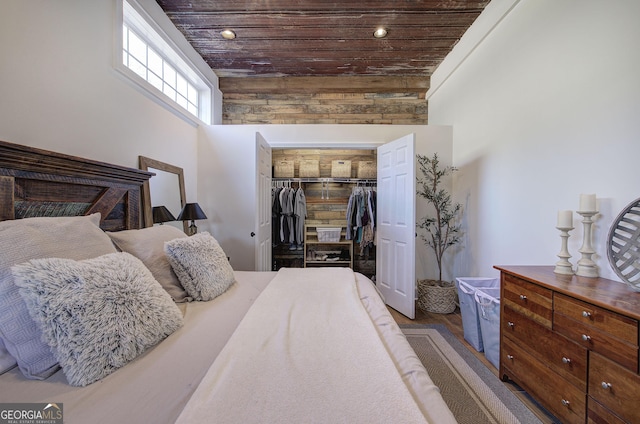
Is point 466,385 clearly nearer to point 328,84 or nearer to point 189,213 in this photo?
point 189,213

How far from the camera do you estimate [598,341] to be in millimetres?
1046

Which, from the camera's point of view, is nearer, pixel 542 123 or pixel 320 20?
pixel 542 123

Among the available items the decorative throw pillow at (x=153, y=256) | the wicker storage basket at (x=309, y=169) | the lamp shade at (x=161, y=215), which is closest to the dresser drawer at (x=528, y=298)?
the decorative throw pillow at (x=153, y=256)

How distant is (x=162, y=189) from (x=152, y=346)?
68.6 inches

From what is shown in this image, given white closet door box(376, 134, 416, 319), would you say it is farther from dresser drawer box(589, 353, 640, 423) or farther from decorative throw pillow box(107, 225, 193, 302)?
decorative throw pillow box(107, 225, 193, 302)

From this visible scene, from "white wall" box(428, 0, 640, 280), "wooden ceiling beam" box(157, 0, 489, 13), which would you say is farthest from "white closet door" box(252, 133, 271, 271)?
"white wall" box(428, 0, 640, 280)

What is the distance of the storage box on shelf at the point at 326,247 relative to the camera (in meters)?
3.84

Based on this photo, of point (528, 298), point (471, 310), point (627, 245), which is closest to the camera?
point (627, 245)

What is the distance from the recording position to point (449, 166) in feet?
9.89

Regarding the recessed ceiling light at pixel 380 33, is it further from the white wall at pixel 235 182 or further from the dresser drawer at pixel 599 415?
the dresser drawer at pixel 599 415

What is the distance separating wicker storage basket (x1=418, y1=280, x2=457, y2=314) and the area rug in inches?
19.6

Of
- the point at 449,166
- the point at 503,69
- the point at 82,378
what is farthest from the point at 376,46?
the point at 82,378

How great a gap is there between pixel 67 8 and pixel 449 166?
140 inches

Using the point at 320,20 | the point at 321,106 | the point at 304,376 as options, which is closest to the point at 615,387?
the point at 304,376
